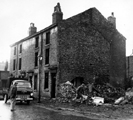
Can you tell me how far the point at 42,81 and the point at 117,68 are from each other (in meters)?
9.79

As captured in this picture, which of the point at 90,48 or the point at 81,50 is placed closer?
the point at 81,50

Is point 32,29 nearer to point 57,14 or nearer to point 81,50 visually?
point 57,14

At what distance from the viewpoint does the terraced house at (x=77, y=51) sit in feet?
77.5

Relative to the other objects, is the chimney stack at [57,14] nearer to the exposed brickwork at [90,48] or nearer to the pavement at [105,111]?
the exposed brickwork at [90,48]

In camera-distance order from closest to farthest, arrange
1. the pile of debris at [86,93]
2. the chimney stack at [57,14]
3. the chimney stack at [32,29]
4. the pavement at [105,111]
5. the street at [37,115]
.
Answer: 1. the street at [37,115]
2. the pavement at [105,111]
3. the pile of debris at [86,93]
4. the chimney stack at [57,14]
5. the chimney stack at [32,29]

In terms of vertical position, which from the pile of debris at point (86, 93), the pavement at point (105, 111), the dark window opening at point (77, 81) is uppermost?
the dark window opening at point (77, 81)

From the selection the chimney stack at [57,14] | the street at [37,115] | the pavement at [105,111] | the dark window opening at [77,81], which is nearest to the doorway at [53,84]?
the dark window opening at [77,81]

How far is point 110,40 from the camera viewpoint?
89.6ft

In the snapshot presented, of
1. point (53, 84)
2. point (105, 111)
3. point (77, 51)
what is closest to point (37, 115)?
point (105, 111)

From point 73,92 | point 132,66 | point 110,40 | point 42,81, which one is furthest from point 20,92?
point 132,66

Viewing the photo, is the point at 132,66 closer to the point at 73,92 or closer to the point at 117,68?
the point at 117,68

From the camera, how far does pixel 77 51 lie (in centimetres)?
2434

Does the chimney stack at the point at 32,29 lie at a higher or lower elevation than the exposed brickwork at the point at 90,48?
higher

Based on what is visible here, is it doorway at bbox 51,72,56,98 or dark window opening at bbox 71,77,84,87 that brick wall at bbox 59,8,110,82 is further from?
doorway at bbox 51,72,56,98
